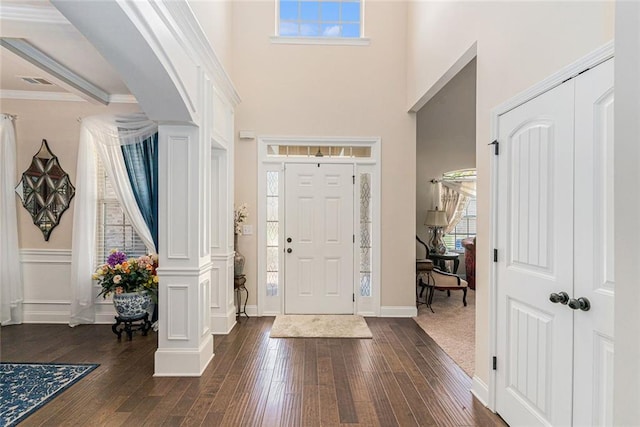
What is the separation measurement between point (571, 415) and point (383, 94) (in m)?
3.97

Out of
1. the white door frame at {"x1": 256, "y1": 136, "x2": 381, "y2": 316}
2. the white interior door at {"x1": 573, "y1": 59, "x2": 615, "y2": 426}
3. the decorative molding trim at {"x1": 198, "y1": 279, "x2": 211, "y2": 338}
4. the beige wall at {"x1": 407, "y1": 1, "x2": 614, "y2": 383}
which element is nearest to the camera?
the white interior door at {"x1": 573, "y1": 59, "x2": 615, "y2": 426}

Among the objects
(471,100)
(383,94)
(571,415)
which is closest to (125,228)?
(383,94)

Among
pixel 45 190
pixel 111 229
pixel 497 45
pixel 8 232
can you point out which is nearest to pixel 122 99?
pixel 45 190

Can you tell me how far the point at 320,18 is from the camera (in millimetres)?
4695

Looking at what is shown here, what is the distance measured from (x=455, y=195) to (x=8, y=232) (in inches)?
279

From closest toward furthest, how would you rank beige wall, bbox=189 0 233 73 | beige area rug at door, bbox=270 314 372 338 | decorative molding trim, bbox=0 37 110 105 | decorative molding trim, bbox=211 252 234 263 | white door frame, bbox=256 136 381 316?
decorative molding trim, bbox=0 37 110 105, beige wall, bbox=189 0 233 73, beige area rug at door, bbox=270 314 372 338, decorative molding trim, bbox=211 252 234 263, white door frame, bbox=256 136 381 316

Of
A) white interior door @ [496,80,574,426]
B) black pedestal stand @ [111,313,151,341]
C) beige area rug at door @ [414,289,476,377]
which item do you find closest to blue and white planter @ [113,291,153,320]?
black pedestal stand @ [111,313,151,341]

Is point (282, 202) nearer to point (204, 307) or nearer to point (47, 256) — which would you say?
point (204, 307)

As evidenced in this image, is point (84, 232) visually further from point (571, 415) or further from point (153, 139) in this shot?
point (571, 415)

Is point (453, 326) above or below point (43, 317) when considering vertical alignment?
below

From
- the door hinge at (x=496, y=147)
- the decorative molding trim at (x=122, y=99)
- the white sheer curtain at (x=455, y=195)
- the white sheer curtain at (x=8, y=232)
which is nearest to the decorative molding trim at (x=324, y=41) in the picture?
the decorative molding trim at (x=122, y=99)

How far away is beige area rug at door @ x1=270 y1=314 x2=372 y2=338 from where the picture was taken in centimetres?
380

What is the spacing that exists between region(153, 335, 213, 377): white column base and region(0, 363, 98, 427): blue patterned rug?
66 centimetres

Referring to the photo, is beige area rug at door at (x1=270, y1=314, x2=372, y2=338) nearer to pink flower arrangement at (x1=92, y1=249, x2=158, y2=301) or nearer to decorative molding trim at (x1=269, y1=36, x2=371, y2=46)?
pink flower arrangement at (x1=92, y1=249, x2=158, y2=301)
